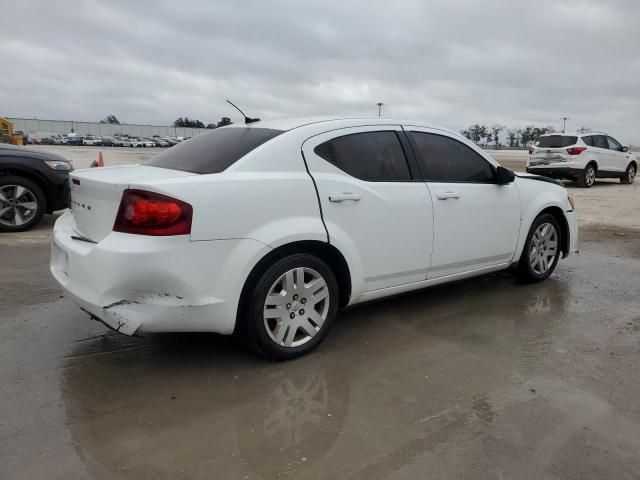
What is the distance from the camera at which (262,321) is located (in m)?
3.26

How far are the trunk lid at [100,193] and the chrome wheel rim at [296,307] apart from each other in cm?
91

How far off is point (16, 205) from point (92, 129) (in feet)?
309

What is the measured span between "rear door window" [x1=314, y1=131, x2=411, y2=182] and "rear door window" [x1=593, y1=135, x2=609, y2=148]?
48.5 feet

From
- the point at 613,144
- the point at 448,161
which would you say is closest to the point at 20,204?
the point at 448,161

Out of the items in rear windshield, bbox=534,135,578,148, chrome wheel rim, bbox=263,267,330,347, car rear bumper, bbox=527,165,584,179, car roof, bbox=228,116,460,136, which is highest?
rear windshield, bbox=534,135,578,148

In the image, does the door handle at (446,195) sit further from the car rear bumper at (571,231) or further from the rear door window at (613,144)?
the rear door window at (613,144)

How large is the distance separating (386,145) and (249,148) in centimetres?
113

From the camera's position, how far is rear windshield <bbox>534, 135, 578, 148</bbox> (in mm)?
16031

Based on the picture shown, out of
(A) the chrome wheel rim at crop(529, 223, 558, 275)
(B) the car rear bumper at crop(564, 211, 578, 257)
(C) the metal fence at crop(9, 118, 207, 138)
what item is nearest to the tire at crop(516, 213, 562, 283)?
(A) the chrome wheel rim at crop(529, 223, 558, 275)

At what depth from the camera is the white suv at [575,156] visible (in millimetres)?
15922

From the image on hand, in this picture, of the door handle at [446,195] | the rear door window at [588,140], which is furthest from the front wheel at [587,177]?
the door handle at [446,195]

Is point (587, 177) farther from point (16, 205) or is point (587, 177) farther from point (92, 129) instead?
point (92, 129)

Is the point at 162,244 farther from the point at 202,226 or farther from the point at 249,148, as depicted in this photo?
the point at 249,148

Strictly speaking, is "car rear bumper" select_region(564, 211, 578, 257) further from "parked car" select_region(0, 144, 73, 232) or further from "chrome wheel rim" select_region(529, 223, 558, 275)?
"parked car" select_region(0, 144, 73, 232)
